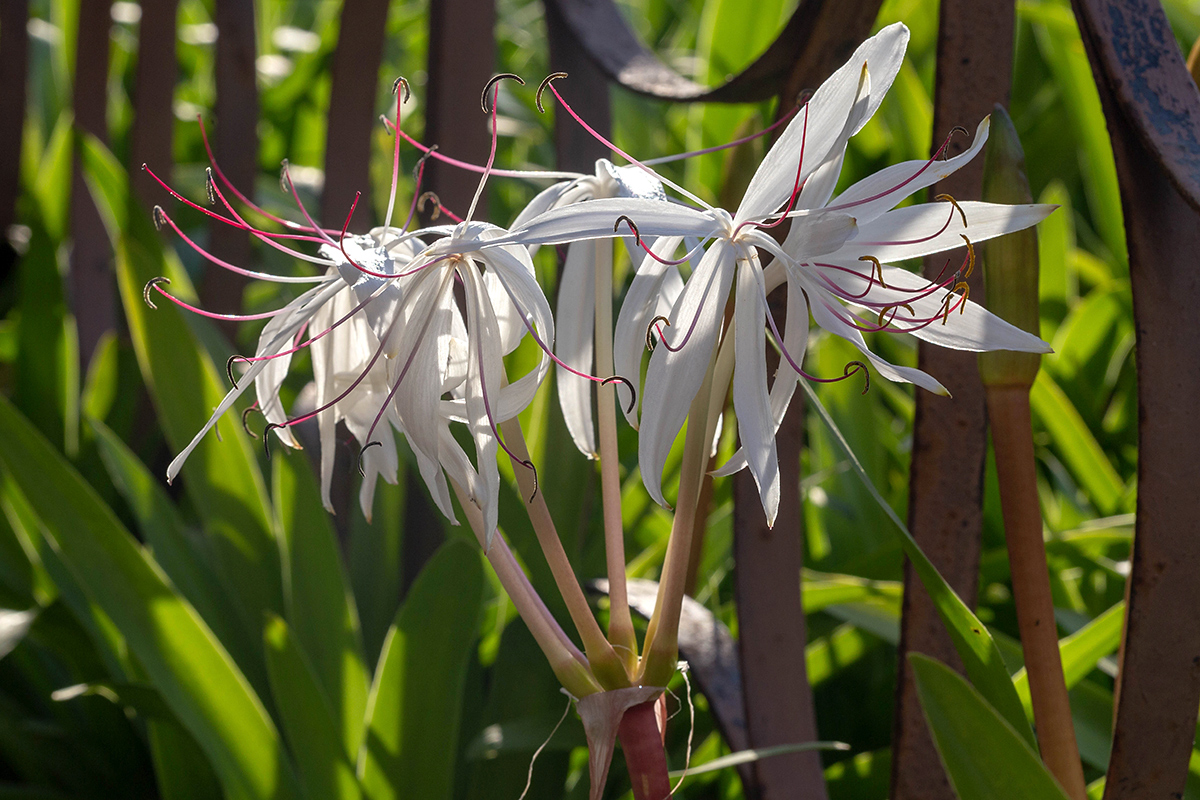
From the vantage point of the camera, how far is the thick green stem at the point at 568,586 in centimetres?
29

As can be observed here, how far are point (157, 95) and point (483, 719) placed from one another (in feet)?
2.77

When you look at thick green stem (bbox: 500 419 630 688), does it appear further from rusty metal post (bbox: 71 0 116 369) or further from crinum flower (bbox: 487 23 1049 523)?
rusty metal post (bbox: 71 0 116 369)

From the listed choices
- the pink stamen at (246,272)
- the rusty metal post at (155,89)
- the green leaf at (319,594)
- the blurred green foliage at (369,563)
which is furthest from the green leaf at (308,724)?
the rusty metal post at (155,89)

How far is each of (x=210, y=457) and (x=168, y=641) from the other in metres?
0.21

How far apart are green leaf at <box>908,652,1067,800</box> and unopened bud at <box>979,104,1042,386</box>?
0.11 meters

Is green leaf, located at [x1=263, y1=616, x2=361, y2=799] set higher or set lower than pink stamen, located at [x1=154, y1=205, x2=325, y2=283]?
lower

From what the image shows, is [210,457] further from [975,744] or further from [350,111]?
[975,744]

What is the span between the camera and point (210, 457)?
72 cm

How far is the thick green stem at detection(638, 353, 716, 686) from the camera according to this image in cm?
29

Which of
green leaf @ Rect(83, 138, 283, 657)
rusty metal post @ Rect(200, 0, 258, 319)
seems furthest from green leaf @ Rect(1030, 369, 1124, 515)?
rusty metal post @ Rect(200, 0, 258, 319)

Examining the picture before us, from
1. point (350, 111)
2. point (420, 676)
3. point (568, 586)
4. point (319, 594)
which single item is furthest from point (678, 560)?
point (350, 111)

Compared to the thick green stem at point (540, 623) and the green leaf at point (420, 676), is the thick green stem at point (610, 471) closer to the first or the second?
the thick green stem at point (540, 623)

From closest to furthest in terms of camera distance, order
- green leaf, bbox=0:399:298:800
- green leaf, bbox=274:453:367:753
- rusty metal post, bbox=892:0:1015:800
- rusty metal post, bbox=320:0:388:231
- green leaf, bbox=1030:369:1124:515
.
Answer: rusty metal post, bbox=892:0:1015:800, green leaf, bbox=0:399:298:800, green leaf, bbox=274:453:367:753, green leaf, bbox=1030:369:1124:515, rusty metal post, bbox=320:0:388:231

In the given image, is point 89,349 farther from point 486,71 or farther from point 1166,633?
point 1166,633
